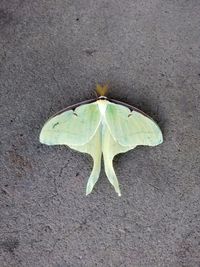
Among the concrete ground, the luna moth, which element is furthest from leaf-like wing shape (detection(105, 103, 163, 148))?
the concrete ground

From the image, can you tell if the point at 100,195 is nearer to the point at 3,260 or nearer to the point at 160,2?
the point at 3,260

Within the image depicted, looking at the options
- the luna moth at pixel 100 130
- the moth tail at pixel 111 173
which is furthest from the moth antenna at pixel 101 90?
the moth tail at pixel 111 173

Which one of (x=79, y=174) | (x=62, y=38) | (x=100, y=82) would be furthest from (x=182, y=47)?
(x=79, y=174)

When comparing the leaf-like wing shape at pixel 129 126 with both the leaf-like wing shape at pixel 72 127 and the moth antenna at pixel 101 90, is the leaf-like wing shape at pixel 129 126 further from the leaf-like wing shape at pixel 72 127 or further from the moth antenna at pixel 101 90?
the moth antenna at pixel 101 90

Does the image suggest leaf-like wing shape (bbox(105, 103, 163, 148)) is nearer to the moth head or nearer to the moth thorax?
the moth thorax

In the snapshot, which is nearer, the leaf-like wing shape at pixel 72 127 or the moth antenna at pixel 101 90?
the leaf-like wing shape at pixel 72 127

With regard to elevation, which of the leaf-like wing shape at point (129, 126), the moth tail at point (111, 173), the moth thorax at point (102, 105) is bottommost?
the moth tail at point (111, 173)

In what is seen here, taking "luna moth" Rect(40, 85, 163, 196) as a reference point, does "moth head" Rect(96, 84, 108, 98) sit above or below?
above
